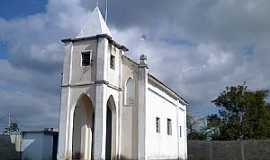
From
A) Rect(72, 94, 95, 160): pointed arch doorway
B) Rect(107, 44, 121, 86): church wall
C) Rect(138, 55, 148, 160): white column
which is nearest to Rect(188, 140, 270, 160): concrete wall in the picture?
Rect(138, 55, 148, 160): white column

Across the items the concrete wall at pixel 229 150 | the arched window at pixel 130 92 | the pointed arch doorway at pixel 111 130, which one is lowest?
the concrete wall at pixel 229 150

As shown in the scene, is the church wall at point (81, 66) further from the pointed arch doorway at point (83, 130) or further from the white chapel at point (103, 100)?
the pointed arch doorway at point (83, 130)

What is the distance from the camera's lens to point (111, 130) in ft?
76.2

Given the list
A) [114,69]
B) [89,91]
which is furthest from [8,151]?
[114,69]

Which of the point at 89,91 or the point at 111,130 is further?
the point at 111,130

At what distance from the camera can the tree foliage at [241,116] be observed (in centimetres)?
4225

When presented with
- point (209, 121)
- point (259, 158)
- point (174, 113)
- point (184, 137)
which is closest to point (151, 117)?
point (174, 113)

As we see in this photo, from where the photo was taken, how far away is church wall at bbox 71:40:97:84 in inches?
883

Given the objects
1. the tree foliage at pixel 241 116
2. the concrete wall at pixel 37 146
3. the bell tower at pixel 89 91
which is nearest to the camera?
the bell tower at pixel 89 91

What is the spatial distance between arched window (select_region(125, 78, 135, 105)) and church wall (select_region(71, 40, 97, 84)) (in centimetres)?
259

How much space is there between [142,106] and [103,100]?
271 cm

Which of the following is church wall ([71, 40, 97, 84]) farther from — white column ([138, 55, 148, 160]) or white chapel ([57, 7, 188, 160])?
white column ([138, 55, 148, 160])

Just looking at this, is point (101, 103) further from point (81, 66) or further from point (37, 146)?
point (37, 146)

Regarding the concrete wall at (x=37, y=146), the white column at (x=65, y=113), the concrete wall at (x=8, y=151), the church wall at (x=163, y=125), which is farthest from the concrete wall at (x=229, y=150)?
the white column at (x=65, y=113)
